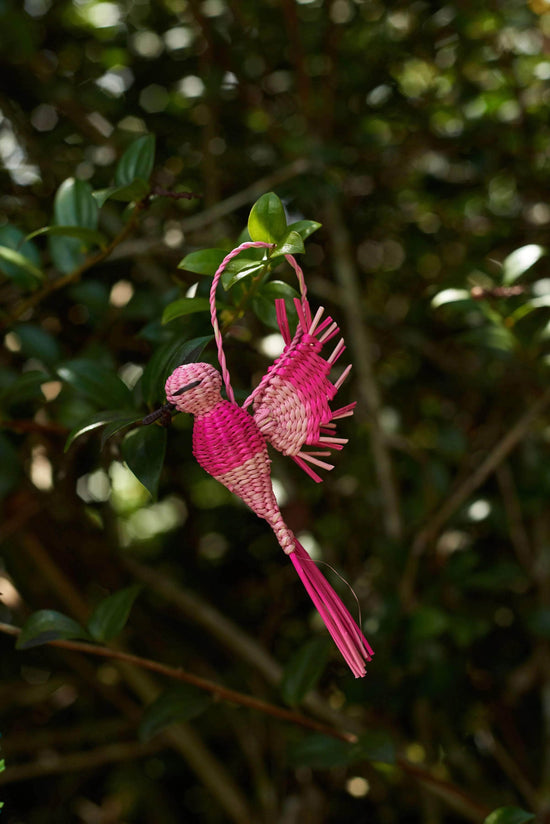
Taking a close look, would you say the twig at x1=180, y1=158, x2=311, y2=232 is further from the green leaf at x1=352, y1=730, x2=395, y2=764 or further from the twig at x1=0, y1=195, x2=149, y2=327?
the green leaf at x1=352, y1=730, x2=395, y2=764

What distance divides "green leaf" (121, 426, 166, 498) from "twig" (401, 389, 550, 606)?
1.66 feet

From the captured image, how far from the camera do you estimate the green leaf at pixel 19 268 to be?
60 centimetres

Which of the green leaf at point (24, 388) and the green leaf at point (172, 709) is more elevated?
the green leaf at point (24, 388)

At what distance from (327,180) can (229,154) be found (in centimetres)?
21

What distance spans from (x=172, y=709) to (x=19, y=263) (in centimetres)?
38

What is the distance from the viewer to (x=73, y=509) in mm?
871

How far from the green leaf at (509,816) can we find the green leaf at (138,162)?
52 centimetres

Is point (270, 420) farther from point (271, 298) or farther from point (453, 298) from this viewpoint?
point (453, 298)

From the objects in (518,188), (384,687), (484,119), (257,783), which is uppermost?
(484,119)

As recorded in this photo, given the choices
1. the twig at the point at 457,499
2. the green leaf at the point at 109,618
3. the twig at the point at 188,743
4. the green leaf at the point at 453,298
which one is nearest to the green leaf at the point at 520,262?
the green leaf at the point at 453,298

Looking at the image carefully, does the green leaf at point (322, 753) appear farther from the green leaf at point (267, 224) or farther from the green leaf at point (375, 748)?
the green leaf at point (267, 224)

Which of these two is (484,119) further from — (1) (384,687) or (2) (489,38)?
(1) (384,687)

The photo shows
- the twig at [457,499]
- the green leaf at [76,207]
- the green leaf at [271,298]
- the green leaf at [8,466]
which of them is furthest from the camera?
the twig at [457,499]

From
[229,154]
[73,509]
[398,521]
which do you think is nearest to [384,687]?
[398,521]
